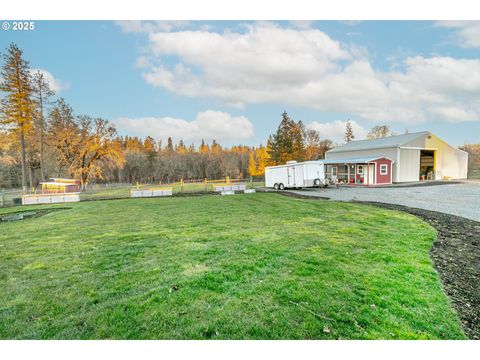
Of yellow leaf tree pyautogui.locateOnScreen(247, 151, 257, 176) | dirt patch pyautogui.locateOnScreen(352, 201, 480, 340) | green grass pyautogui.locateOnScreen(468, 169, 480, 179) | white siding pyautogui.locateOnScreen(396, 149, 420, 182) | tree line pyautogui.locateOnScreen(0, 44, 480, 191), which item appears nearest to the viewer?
dirt patch pyautogui.locateOnScreen(352, 201, 480, 340)

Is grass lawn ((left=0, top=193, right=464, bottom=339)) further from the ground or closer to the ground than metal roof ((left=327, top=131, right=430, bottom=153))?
closer to the ground

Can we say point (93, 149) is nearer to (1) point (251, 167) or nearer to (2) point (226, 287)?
(1) point (251, 167)

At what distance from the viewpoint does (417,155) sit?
76.6ft

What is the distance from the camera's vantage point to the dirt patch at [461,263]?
2330 mm

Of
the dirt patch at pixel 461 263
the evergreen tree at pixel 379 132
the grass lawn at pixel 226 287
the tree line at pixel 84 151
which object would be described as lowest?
the dirt patch at pixel 461 263

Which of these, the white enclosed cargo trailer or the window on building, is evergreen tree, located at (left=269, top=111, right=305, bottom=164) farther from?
the white enclosed cargo trailer

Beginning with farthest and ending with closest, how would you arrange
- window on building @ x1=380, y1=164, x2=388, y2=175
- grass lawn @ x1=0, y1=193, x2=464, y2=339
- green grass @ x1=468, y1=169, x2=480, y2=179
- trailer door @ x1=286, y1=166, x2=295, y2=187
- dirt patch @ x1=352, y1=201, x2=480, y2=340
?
1. green grass @ x1=468, y1=169, x2=480, y2=179
2. window on building @ x1=380, y1=164, x2=388, y2=175
3. trailer door @ x1=286, y1=166, x2=295, y2=187
4. dirt patch @ x1=352, y1=201, x2=480, y2=340
5. grass lawn @ x1=0, y1=193, x2=464, y2=339

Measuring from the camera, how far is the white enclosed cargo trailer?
1798 cm

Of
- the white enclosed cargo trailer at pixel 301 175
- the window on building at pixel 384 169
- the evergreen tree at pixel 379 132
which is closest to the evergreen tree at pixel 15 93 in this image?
the white enclosed cargo trailer at pixel 301 175

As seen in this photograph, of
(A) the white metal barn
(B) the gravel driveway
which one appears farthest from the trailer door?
(A) the white metal barn

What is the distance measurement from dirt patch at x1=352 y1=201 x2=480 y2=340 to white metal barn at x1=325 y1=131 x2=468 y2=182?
732 inches

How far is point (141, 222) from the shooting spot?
6.89m

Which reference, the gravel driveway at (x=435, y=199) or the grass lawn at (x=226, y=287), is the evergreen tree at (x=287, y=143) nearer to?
the gravel driveway at (x=435, y=199)

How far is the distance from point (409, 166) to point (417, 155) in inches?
61.1
